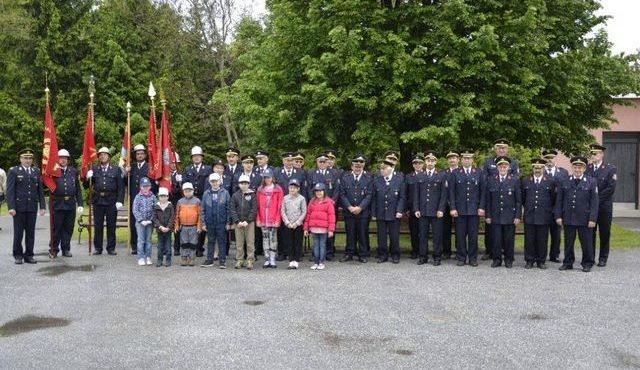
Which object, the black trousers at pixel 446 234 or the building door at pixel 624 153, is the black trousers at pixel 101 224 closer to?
the black trousers at pixel 446 234

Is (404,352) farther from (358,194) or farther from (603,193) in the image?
(603,193)

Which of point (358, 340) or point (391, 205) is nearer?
point (358, 340)

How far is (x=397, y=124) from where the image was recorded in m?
14.6

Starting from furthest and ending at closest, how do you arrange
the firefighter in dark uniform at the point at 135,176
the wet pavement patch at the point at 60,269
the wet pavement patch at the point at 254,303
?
the firefighter in dark uniform at the point at 135,176 → the wet pavement patch at the point at 60,269 → the wet pavement patch at the point at 254,303

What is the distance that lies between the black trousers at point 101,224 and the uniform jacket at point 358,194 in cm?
454

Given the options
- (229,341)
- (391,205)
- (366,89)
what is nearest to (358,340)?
(229,341)

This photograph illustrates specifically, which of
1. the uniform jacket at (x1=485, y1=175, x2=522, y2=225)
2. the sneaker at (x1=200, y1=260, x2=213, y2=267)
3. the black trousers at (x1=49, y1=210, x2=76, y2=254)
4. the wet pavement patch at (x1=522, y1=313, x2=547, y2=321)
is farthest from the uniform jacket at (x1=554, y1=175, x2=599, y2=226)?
the black trousers at (x1=49, y1=210, x2=76, y2=254)

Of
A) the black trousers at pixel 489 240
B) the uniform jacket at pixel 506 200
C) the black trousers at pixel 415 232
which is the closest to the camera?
the uniform jacket at pixel 506 200

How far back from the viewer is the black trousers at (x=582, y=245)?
10.5 metres

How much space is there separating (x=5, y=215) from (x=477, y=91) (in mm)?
Result: 17386

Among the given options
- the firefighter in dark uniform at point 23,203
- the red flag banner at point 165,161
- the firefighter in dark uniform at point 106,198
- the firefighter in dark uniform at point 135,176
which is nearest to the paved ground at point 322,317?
the firefighter in dark uniform at point 23,203

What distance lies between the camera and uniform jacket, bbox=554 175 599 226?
34.5ft

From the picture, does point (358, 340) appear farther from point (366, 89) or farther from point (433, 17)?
point (433, 17)

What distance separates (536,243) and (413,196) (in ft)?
7.36
